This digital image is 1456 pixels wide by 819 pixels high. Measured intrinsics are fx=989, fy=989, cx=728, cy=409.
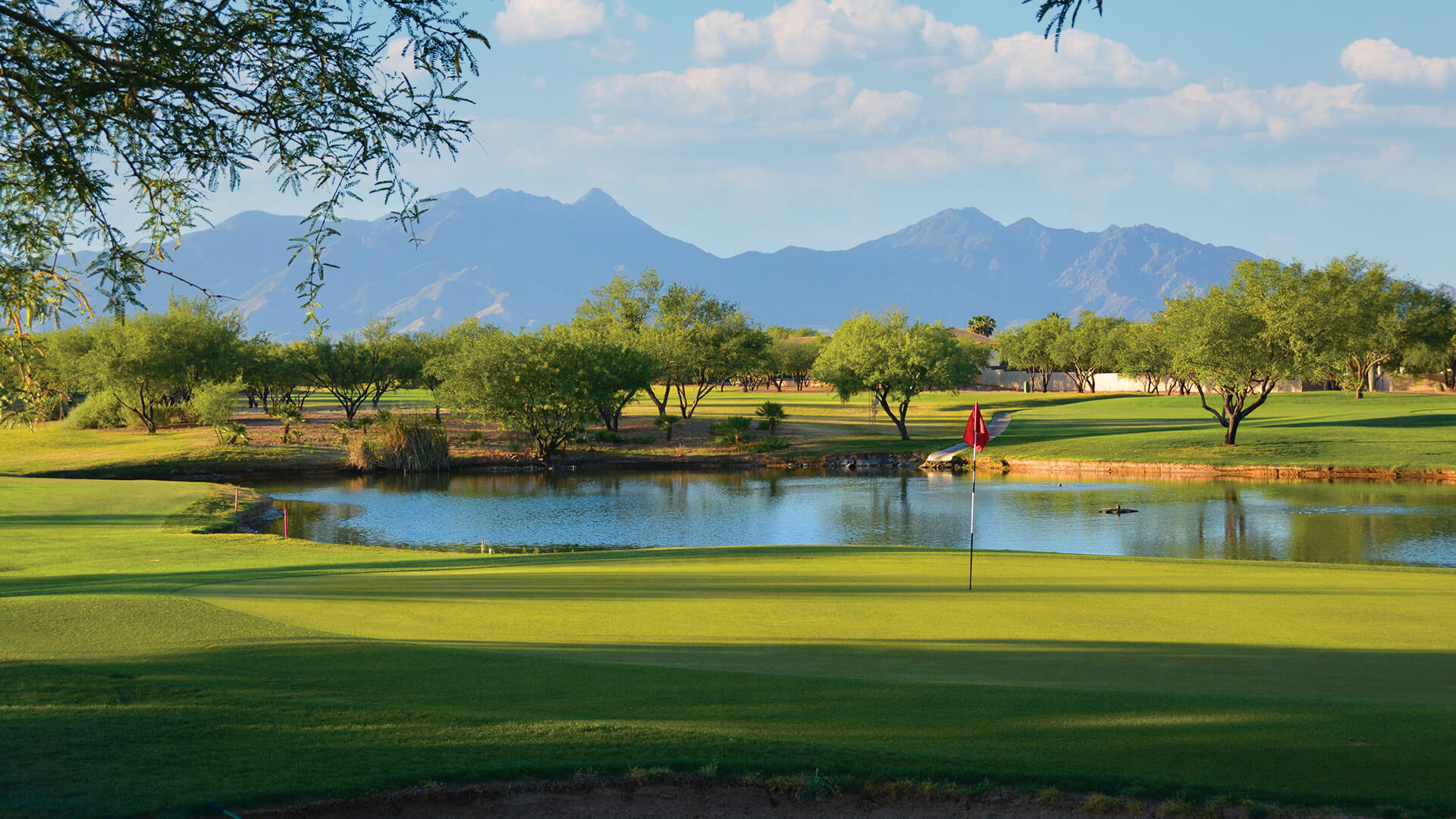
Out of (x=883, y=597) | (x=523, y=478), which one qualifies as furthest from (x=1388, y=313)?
(x=883, y=597)

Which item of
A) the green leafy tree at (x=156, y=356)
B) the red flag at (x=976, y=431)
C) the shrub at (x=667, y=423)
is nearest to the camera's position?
the red flag at (x=976, y=431)

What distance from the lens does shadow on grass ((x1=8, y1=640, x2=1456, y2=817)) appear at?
5.99 meters

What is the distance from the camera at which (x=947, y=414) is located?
3408 inches

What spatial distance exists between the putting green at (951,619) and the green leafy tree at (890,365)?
147 ft

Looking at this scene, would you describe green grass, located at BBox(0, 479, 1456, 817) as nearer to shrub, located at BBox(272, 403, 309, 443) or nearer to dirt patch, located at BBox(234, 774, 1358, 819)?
dirt patch, located at BBox(234, 774, 1358, 819)

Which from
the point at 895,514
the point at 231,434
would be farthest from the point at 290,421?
the point at 895,514

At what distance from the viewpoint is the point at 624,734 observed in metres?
6.77

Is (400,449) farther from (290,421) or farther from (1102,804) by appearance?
(1102,804)

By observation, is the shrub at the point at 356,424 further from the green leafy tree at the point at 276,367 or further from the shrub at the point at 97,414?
the shrub at the point at 97,414

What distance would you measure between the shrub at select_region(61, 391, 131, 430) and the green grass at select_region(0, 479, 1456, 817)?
187 ft

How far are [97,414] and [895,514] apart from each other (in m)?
52.9

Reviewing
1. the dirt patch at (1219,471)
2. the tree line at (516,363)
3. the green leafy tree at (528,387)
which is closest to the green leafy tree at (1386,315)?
the dirt patch at (1219,471)

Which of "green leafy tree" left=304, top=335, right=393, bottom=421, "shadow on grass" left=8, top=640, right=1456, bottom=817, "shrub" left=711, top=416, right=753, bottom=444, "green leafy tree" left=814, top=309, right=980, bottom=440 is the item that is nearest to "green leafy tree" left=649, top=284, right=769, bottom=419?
"shrub" left=711, top=416, right=753, bottom=444

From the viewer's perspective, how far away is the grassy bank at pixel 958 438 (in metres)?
49.0
